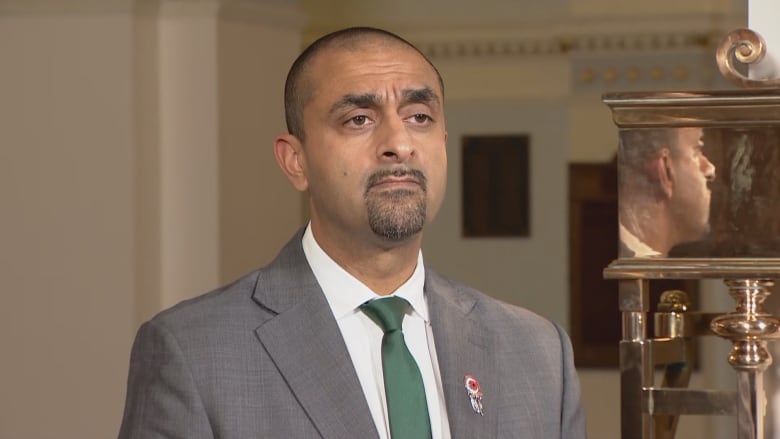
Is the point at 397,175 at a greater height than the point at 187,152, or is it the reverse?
the point at 187,152

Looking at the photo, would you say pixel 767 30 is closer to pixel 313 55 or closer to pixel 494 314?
pixel 494 314

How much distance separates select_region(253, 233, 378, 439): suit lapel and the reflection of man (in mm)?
609

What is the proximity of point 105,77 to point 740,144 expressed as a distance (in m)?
4.95

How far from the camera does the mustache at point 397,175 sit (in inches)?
98.7

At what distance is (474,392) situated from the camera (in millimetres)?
2627

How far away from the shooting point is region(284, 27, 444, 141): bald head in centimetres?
263

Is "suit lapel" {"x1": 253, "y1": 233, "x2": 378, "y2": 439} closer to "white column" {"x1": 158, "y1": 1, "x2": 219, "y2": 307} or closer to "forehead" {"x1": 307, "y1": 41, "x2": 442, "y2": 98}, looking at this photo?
"forehead" {"x1": 307, "y1": 41, "x2": 442, "y2": 98}

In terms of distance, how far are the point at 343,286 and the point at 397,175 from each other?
265 millimetres

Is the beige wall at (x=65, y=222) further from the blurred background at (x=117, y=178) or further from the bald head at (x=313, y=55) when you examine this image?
the bald head at (x=313, y=55)

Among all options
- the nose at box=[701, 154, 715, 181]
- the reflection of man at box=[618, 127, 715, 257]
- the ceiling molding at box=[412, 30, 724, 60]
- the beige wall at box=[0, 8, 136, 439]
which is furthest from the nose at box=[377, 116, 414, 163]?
the ceiling molding at box=[412, 30, 724, 60]

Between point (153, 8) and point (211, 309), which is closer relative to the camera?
point (211, 309)

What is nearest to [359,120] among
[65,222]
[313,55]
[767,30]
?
[313,55]

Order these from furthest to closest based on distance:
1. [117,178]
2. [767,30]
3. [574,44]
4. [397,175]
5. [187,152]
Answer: [574,44] < [187,152] < [117,178] < [767,30] < [397,175]

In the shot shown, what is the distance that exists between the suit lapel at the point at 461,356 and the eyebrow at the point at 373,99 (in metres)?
0.37
